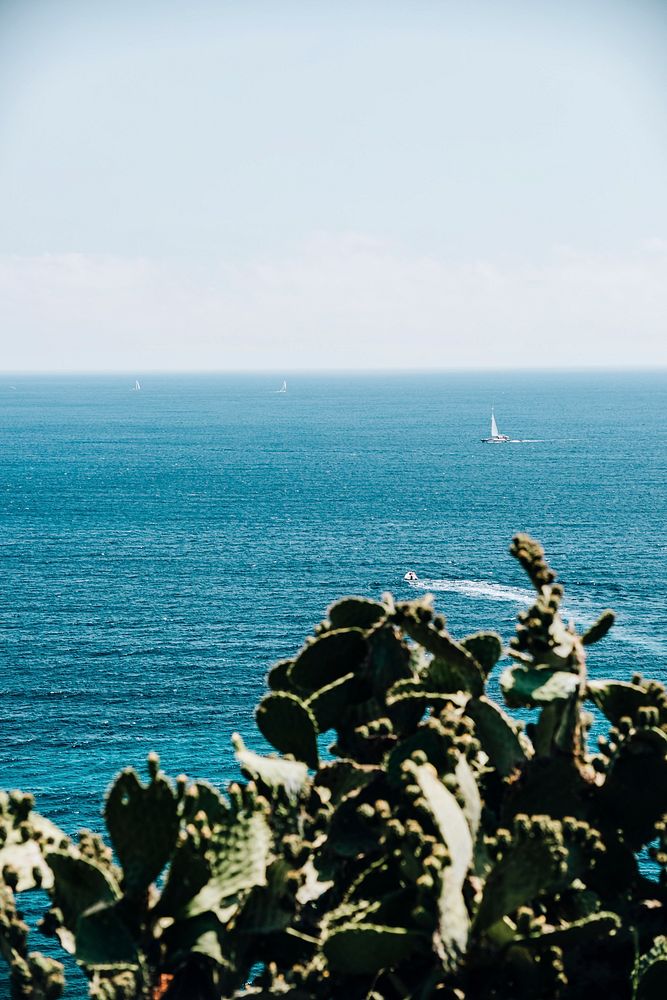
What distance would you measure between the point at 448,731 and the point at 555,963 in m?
2.09

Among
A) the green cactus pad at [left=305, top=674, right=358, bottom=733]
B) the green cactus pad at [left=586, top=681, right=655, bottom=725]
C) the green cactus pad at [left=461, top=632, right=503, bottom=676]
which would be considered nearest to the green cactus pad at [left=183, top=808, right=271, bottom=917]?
the green cactus pad at [left=305, top=674, right=358, bottom=733]

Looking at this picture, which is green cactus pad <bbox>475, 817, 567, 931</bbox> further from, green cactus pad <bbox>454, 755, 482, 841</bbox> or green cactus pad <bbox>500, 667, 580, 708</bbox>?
green cactus pad <bbox>500, 667, 580, 708</bbox>

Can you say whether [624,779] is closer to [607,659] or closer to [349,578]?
[607,659]

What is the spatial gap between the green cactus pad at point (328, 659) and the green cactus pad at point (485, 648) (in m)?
1.18

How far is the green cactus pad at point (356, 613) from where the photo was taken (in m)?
11.0

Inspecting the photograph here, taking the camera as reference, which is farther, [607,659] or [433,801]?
[607,659]

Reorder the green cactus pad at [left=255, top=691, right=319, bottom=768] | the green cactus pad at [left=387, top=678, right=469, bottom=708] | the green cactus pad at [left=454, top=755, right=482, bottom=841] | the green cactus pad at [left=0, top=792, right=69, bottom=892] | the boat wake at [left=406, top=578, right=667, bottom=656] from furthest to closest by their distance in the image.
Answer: the boat wake at [left=406, top=578, right=667, bottom=656] < the green cactus pad at [left=255, top=691, right=319, bottom=768] < the green cactus pad at [left=387, top=678, right=469, bottom=708] < the green cactus pad at [left=0, top=792, right=69, bottom=892] < the green cactus pad at [left=454, top=755, right=482, bottom=841]

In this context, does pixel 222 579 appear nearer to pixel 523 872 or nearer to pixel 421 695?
pixel 421 695

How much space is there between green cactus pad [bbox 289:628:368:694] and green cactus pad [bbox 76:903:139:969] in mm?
3117

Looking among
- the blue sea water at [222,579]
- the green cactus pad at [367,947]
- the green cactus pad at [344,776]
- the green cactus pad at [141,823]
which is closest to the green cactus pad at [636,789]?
the green cactus pad at [344,776]

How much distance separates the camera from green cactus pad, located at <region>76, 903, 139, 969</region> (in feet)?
28.9

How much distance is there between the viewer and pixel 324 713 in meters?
11.0

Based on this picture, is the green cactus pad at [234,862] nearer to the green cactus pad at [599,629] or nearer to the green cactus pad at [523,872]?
the green cactus pad at [523,872]

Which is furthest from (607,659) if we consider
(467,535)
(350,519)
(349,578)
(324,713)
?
(324,713)
